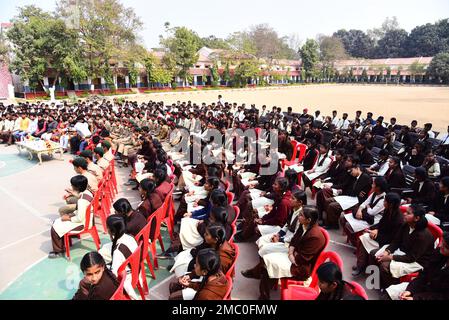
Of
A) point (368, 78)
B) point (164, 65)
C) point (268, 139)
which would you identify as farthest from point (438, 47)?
point (268, 139)

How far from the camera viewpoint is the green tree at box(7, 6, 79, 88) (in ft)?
94.7

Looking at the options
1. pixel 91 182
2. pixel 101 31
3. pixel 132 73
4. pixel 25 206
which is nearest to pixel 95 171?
pixel 91 182

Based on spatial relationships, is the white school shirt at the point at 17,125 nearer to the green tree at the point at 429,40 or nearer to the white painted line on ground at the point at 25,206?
the white painted line on ground at the point at 25,206

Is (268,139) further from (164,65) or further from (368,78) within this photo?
(368,78)

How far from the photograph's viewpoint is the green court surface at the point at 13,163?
8.75m

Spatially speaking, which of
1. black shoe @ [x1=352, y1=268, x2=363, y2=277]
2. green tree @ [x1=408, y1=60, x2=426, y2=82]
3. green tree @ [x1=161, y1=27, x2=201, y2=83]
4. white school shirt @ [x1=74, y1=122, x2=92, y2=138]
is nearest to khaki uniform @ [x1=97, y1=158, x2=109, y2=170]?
white school shirt @ [x1=74, y1=122, x2=92, y2=138]

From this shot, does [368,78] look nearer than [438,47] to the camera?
Yes

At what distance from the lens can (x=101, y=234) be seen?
17.1 feet

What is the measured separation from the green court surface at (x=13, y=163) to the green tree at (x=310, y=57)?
61838 millimetres

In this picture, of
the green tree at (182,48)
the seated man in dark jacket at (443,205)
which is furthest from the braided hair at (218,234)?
the green tree at (182,48)

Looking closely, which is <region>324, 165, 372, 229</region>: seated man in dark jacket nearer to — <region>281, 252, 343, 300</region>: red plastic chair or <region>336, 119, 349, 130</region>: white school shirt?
<region>281, 252, 343, 300</region>: red plastic chair

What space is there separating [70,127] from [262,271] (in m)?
9.91

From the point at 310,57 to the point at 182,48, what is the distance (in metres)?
30.9

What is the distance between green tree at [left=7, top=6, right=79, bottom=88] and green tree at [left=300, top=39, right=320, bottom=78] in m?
46.0
